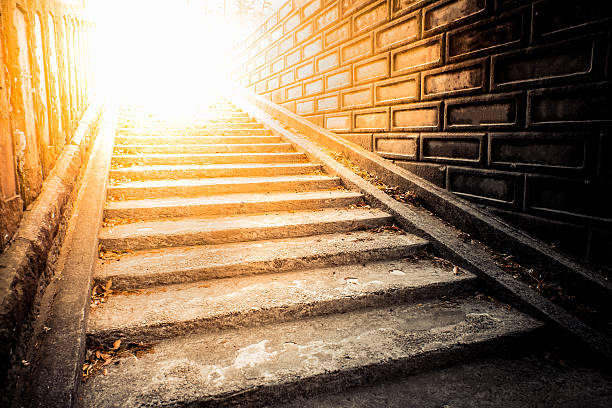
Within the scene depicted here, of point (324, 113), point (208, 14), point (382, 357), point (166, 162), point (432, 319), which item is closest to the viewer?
point (382, 357)

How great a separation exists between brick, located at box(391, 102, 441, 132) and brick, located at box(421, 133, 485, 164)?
0.14 metres

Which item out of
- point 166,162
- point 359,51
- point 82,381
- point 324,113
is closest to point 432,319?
point 82,381

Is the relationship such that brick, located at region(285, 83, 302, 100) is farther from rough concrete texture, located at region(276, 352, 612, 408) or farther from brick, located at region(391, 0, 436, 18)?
rough concrete texture, located at region(276, 352, 612, 408)

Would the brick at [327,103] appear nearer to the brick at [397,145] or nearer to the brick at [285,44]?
the brick at [397,145]

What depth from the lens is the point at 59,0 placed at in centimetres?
360

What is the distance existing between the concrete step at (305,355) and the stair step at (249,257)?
24.1 inches

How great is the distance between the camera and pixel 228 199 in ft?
13.8

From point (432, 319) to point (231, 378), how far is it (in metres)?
1.51

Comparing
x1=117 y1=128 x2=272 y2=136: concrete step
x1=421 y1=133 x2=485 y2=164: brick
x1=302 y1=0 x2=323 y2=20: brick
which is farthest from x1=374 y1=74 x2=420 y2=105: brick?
x1=117 y1=128 x2=272 y2=136: concrete step

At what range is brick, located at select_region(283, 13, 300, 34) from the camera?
25.3ft

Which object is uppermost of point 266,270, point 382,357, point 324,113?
point 324,113

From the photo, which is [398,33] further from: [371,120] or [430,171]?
[430,171]

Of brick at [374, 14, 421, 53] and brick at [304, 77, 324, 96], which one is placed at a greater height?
Answer: brick at [374, 14, 421, 53]

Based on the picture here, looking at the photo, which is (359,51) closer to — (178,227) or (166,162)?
(166,162)
